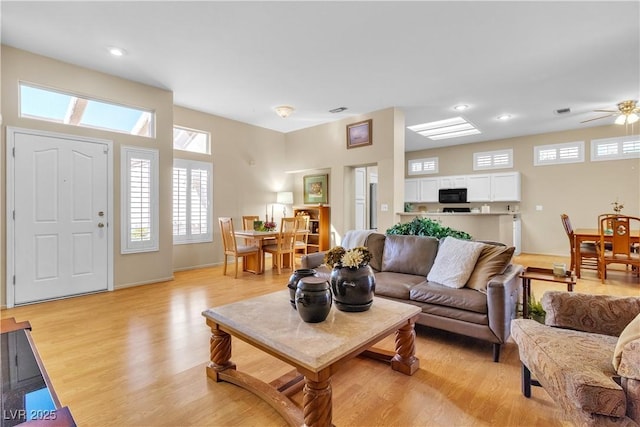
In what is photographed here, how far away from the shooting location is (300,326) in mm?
1683

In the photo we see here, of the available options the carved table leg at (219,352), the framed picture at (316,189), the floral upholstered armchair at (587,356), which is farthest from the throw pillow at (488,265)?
the framed picture at (316,189)

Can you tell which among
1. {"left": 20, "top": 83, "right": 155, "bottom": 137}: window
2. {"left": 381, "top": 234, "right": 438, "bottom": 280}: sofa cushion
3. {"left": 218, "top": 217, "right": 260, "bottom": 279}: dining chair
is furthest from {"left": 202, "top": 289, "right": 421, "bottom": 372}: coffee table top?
{"left": 20, "top": 83, "right": 155, "bottom": 137}: window

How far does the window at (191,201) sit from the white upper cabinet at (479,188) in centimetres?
639

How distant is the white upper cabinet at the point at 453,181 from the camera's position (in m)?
8.02

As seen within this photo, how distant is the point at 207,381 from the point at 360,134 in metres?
4.81

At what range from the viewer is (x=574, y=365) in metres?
1.30

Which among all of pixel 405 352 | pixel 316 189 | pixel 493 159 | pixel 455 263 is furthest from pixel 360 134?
pixel 405 352

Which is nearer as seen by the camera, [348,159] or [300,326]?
[300,326]

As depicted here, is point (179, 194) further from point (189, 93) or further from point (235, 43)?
point (235, 43)

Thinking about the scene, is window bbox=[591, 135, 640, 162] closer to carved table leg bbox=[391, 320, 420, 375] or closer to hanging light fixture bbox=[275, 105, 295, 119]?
hanging light fixture bbox=[275, 105, 295, 119]

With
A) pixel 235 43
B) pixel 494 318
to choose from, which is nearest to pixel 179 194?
pixel 235 43

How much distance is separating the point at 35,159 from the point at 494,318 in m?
5.08

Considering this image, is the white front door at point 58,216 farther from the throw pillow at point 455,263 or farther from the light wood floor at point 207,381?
the throw pillow at point 455,263

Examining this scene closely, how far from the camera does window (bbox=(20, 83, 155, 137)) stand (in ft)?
11.9
